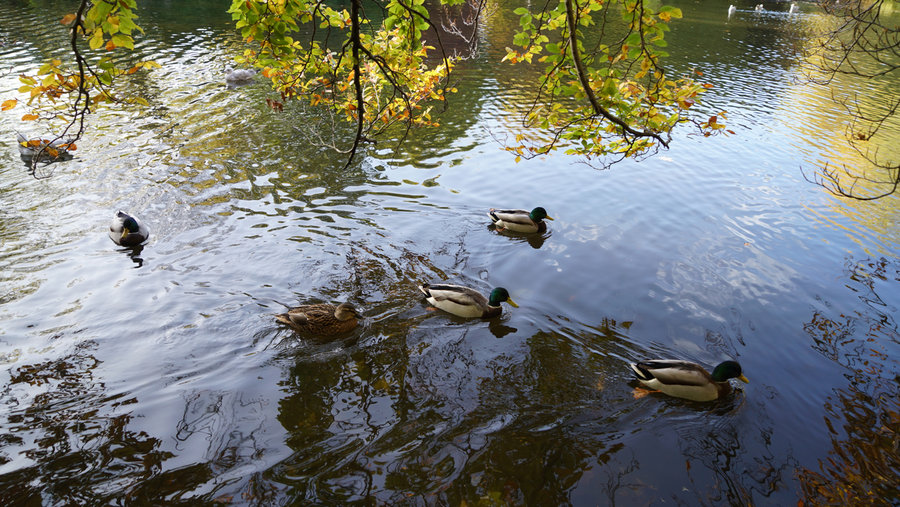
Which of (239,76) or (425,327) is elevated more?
(239,76)

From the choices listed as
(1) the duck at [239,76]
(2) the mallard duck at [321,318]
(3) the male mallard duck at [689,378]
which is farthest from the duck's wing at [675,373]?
(1) the duck at [239,76]

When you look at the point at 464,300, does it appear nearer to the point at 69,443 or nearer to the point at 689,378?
the point at 689,378

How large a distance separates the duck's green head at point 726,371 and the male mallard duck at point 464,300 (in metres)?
2.83

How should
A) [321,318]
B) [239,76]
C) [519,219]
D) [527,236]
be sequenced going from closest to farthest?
[321,318]
[519,219]
[527,236]
[239,76]

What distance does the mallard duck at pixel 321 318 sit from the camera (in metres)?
6.77

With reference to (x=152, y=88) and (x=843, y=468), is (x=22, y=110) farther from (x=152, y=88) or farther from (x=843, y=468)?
(x=843, y=468)

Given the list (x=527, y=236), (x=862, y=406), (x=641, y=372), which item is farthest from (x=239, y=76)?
(x=862, y=406)

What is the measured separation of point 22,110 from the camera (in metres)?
15.3

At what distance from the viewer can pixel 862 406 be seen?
6.35m

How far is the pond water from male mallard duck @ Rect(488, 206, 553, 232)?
0.27 m

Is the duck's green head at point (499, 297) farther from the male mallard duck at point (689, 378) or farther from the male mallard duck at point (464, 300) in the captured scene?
the male mallard duck at point (689, 378)

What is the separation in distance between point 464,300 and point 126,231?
6.00 meters

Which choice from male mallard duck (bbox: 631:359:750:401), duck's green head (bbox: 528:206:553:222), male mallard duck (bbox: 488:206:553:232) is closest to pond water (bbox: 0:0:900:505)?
male mallard duck (bbox: 631:359:750:401)

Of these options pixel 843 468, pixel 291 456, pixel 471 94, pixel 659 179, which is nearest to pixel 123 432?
pixel 291 456
